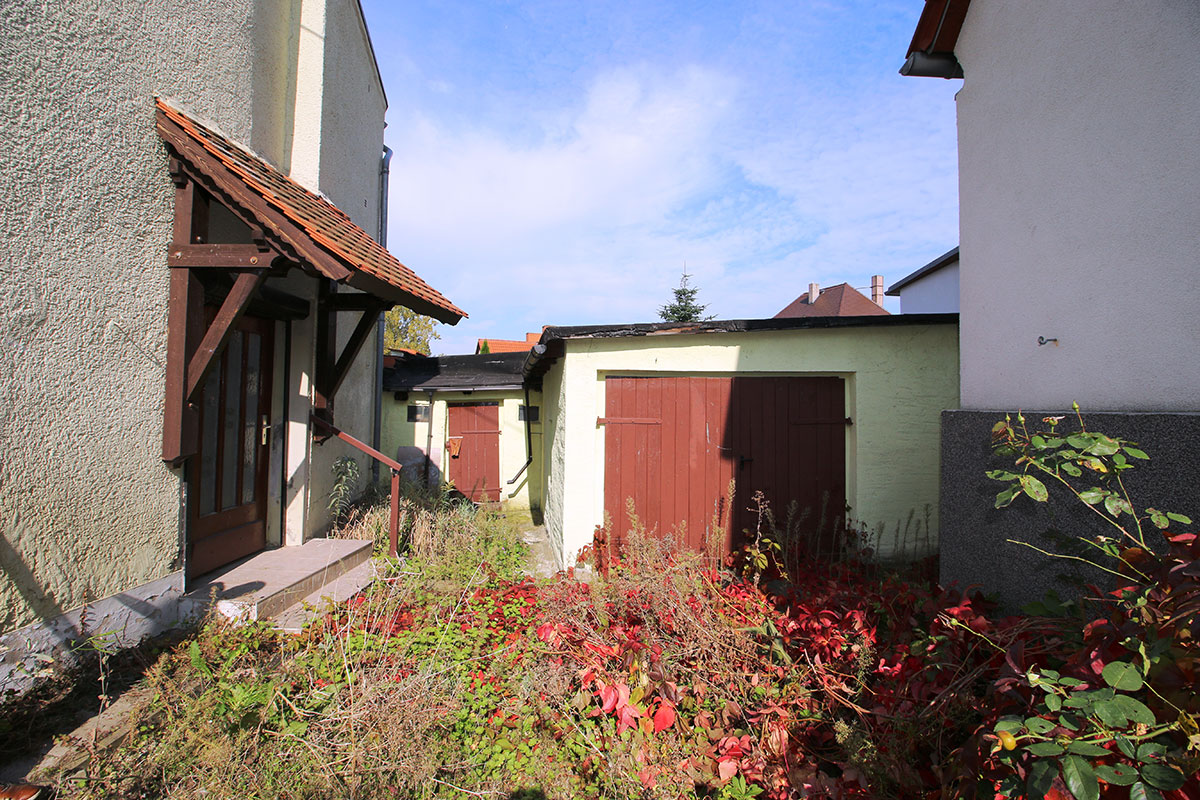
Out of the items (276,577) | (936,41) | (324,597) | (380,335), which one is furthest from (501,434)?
(936,41)

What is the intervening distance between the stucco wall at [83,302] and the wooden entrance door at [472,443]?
7.11m

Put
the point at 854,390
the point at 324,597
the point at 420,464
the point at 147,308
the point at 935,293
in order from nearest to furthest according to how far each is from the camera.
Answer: the point at 147,308 < the point at 324,597 < the point at 854,390 < the point at 420,464 < the point at 935,293

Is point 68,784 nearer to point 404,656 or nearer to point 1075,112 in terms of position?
point 404,656

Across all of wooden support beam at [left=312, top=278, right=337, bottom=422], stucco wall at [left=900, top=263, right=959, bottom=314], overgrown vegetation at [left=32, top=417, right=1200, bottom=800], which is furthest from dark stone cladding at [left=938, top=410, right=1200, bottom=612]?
stucco wall at [left=900, top=263, right=959, bottom=314]

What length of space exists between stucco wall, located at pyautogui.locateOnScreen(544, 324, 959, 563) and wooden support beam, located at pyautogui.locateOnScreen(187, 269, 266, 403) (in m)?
2.63

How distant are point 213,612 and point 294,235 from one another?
2224 mm

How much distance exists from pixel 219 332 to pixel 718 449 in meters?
3.93

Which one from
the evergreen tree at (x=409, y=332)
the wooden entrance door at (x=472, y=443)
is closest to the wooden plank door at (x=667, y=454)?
the wooden entrance door at (x=472, y=443)

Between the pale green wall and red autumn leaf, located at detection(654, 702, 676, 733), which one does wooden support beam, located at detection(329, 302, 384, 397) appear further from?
the pale green wall

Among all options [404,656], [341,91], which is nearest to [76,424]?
Result: [404,656]

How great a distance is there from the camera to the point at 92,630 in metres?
2.59

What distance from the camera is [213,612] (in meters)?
3.16

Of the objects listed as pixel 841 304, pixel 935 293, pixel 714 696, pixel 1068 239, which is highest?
pixel 841 304

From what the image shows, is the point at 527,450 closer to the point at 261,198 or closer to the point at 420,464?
the point at 420,464
